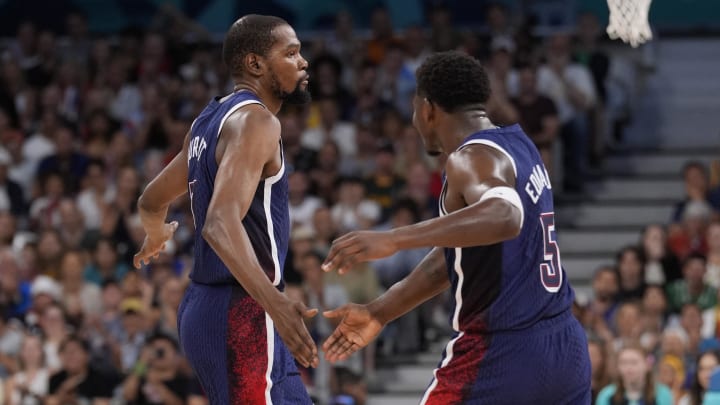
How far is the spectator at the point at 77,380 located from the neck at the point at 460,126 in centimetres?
621

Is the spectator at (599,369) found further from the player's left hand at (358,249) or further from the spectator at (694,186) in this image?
the player's left hand at (358,249)

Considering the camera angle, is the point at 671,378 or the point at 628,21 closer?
the point at 628,21

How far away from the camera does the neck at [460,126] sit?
485 cm

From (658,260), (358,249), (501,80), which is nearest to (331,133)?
(501,80)

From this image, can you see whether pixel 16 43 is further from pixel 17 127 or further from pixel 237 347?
pixel 237 347

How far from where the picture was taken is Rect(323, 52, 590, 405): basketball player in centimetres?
451

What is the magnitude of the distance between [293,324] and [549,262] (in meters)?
0.97

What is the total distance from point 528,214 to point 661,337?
18.0 ft

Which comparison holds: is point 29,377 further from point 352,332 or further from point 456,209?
point 456,209

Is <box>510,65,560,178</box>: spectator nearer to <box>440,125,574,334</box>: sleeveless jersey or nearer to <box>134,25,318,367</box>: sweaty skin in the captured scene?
<box>134,25,318,367</box>: sweaty skin

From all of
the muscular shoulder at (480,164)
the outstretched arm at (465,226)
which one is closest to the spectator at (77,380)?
the outstretched arm at (465,226)

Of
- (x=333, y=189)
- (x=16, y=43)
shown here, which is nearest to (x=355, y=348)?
(x=333, y=189)

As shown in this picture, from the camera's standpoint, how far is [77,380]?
10477mm

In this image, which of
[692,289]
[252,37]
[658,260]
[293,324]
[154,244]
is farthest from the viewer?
[658,260]
